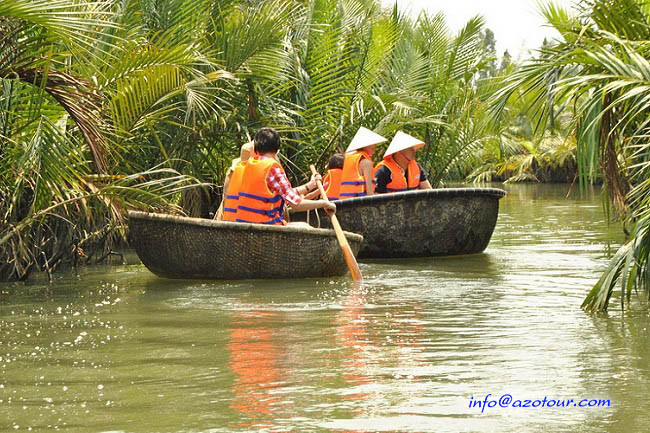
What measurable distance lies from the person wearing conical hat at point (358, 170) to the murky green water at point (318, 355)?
272cm

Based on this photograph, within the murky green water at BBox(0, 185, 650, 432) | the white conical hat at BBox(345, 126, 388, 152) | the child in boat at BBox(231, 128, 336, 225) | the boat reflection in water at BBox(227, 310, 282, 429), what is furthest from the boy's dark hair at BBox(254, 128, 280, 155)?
the white conical hat at BBox(345, 126, 388, 152)

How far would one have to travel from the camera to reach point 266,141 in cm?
984

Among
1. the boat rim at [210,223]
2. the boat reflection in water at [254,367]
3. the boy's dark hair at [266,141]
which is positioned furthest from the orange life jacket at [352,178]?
the boat reflection in water at [254,367]

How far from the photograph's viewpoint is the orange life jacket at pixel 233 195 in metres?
9.90

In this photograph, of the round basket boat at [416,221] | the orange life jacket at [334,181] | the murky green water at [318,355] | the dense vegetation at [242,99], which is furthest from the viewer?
the orange life jacket at [334,181]

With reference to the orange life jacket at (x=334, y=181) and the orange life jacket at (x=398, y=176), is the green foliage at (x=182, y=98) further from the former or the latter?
the orange life jacket at (x=398, y=176)

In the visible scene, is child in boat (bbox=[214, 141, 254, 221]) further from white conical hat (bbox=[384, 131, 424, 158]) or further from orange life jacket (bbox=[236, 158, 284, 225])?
white conical hat (bbox=[384, 131, 424, 158])

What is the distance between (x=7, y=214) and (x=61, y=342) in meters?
2.74

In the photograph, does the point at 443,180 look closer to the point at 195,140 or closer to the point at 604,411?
the point at 195,140

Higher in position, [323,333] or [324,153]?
[324,153]

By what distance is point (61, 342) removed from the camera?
22.2 ft

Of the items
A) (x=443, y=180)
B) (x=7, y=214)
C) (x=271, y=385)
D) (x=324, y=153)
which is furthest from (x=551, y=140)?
(x=271, y=385)

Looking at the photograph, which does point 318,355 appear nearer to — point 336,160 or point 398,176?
point 398,176

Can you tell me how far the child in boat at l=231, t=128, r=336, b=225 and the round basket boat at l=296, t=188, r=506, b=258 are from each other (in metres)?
2.31
